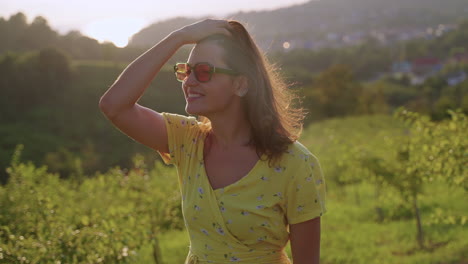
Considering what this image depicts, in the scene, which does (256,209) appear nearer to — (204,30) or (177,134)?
(177,134)

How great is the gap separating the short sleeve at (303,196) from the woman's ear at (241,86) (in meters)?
0.35

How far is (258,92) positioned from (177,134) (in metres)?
0.39

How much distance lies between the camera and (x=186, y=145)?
85.7 inches

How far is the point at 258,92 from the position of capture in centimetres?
205

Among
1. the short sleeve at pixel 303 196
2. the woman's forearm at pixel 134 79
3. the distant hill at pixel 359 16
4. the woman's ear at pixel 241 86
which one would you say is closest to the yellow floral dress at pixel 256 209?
the short sleeve at pixel 303 196

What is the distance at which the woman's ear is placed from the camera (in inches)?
80.5

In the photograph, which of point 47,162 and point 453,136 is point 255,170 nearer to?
point 453,136

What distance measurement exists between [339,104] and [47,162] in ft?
72.3

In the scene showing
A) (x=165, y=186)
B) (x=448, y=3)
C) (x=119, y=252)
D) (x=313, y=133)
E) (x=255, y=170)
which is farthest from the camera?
(x=448, y=3)

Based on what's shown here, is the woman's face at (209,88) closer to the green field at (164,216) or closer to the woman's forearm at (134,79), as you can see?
the woman's forearm at (134,79)

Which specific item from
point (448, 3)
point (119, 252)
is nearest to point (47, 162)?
point (119, 252)

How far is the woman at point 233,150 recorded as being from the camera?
1.94 metres

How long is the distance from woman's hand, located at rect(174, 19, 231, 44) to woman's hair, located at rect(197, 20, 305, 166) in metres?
0.02

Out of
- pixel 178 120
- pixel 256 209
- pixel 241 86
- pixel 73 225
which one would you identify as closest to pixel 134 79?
pixel 178 120
